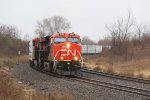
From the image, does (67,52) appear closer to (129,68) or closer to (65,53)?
(65,53)

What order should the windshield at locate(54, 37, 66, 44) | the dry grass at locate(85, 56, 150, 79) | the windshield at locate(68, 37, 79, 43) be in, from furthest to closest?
the dry grass at locate(85, 56, 150, 79) < the windshield at locate(68, 37, 79, 43) < the windshield at locate(54, 37, 66, 44)

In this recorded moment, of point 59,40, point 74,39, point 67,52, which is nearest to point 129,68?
point 74,39

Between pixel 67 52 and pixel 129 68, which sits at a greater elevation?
pixel 67 52

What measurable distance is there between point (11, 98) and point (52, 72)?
14648 mm

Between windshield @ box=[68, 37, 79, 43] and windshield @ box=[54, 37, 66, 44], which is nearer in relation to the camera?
windshield @ box=[54, 37, 66, 44]

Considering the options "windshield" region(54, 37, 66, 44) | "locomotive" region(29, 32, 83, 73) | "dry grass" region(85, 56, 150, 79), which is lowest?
"dry grass" region(85, 56, 150, 79)

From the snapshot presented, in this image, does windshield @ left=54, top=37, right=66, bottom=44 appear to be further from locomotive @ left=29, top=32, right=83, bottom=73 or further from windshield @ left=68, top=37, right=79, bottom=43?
windshield @ left=68, top=37, right=79, bottom=43

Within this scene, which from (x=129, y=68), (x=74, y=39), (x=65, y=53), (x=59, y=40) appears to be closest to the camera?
(x=65, y=53)

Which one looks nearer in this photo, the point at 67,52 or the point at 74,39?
the point at 67,52

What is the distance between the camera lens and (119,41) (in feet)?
178

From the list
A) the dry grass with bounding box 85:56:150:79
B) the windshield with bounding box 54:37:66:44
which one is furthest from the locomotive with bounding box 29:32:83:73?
the dry grass with bounding box 85:56:150:79

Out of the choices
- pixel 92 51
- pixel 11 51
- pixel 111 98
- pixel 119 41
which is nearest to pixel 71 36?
pixel 111 98

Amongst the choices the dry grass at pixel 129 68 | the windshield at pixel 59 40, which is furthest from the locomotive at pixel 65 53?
the dry grass at pixel 129 68

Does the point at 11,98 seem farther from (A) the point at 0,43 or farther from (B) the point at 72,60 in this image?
(A) the point at 0,43
